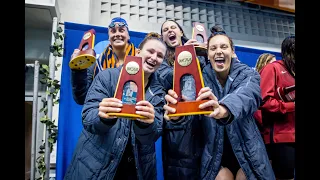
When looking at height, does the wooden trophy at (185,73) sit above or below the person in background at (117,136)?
above

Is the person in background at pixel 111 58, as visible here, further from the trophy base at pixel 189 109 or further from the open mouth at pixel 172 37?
the trophy base at pixel 189 109


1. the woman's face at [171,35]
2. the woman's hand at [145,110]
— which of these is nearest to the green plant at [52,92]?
the woman's face at [171,35]

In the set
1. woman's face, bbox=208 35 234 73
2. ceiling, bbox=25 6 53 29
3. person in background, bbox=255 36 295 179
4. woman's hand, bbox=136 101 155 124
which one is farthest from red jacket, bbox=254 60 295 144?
ceiling, bbox=25 6 53 29

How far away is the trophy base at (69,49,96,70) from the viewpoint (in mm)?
1386

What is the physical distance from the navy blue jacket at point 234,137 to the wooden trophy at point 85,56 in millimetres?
410

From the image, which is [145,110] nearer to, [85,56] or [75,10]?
[85,56]

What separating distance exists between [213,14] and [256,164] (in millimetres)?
1664

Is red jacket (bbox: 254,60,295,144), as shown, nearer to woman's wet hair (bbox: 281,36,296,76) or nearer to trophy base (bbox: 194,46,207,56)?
woman's wet hair (bbox: 281,36,296,76)

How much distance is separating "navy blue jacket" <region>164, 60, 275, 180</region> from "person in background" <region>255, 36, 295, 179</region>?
0.16 meters

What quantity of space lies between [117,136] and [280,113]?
2.39 feet

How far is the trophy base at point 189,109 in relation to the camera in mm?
1176
